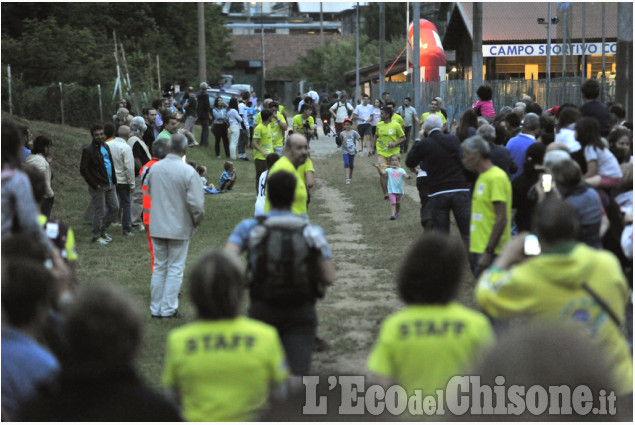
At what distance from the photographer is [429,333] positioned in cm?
411

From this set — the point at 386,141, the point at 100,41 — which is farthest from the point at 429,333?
the point at 100,41

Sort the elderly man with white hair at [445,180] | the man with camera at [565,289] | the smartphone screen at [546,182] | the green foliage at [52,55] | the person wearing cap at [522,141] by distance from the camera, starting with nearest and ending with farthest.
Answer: the man with camera at [565,289], the smartphone screen at [546,182], the person wearing cap at [522,141], the elderly man with white hair at [445,180], the green foliage at [52,55]

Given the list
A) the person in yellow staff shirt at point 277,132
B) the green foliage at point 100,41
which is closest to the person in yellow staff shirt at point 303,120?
the person in yellow staff shirt at point 277,132

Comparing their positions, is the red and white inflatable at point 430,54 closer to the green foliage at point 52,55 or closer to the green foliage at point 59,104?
the green foliage at point 52,55

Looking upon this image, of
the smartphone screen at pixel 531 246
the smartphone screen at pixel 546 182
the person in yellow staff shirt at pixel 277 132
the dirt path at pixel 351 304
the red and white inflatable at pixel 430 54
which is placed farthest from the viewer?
the red and white inflatable at pixel 430 54

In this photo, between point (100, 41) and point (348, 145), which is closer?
point (348, 145)

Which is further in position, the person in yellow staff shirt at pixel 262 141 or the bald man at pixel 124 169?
the person in yellow staff shirt at pixel 262 141

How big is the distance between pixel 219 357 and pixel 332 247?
10566 millimetres

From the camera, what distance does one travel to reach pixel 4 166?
6242 mm

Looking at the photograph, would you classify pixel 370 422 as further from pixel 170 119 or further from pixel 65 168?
pixel 65 168

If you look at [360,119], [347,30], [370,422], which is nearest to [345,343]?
[370,422]

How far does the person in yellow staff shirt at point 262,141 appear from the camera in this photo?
16406 mm

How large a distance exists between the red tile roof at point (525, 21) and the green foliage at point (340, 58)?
31.3m

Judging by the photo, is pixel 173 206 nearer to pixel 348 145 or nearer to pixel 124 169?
pixel 124 169
